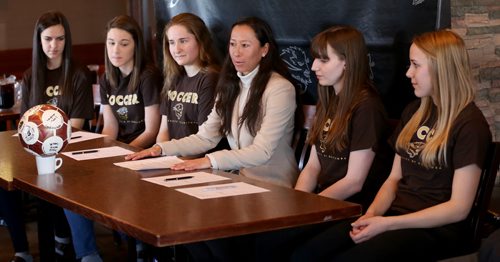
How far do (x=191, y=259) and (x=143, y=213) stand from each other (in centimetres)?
80

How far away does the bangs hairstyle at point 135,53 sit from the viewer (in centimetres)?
442

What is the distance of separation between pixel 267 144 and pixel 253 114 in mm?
182

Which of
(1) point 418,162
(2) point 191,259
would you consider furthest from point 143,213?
(1) point 418,162

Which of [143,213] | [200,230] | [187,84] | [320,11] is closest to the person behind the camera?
[200,230]

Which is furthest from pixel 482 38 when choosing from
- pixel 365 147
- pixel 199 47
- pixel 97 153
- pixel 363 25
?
pixel 97 153

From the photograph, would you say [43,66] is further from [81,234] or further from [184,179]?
[184,179]

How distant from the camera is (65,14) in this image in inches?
304

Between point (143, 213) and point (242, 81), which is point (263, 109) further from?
point (143, 213)

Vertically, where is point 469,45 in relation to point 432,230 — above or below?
above

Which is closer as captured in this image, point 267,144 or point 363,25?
point 267,144

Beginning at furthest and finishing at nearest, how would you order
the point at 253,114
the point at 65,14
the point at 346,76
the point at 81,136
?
the point at 65,14 → the point at 81,136 → the point at 253,114 → the point at 346,76

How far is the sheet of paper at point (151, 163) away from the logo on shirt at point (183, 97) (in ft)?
2.56

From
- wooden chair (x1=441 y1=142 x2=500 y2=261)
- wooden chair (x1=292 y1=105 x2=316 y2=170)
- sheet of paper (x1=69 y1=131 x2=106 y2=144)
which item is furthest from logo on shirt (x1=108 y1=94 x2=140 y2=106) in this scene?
wooden chair (x1=441 y1=142 x2=500 y2=261)

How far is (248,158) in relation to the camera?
3430 mm
